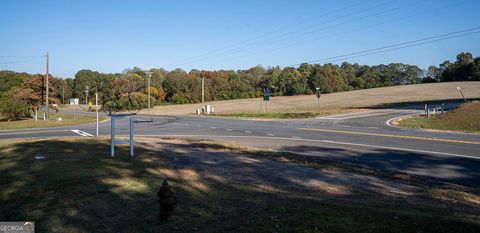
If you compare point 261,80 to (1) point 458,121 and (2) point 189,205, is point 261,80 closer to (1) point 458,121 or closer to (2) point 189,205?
(1) point 458,121

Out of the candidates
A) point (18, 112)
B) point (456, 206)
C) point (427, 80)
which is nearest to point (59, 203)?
point (456, 206)

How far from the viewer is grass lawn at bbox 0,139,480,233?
221 inches

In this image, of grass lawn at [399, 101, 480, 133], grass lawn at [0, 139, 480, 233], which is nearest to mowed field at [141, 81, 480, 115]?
grass lawn at [399, 101, 480, 133]

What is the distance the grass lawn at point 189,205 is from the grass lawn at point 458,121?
20.3 meters

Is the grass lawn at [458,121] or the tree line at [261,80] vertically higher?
the tree line at [261,80]

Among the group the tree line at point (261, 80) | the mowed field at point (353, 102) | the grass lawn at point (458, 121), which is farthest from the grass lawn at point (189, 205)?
the tree line at point (261, 80)

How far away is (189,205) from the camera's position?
Result: 22.6 ft

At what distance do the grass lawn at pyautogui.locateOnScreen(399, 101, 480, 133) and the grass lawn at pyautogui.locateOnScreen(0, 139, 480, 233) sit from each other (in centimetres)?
2034

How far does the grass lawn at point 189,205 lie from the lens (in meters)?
5.61

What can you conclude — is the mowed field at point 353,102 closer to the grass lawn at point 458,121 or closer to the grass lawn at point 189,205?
the grass lawn at point 458,121

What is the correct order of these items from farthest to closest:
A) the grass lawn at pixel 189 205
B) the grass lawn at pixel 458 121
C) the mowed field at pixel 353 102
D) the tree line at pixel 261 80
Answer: the tree line at pixel 261 80, the mowed field at pixel 353 102, the grass lawn at pixel 458 121, the grass lawn at pixel 189 205

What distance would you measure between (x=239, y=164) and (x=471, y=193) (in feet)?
20.1

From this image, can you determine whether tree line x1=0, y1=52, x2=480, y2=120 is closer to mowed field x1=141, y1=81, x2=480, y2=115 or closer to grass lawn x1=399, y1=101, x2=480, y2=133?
mowed field x1=141, y1=81, x2=480, y2=115

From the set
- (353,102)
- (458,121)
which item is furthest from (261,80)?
(458,121)
